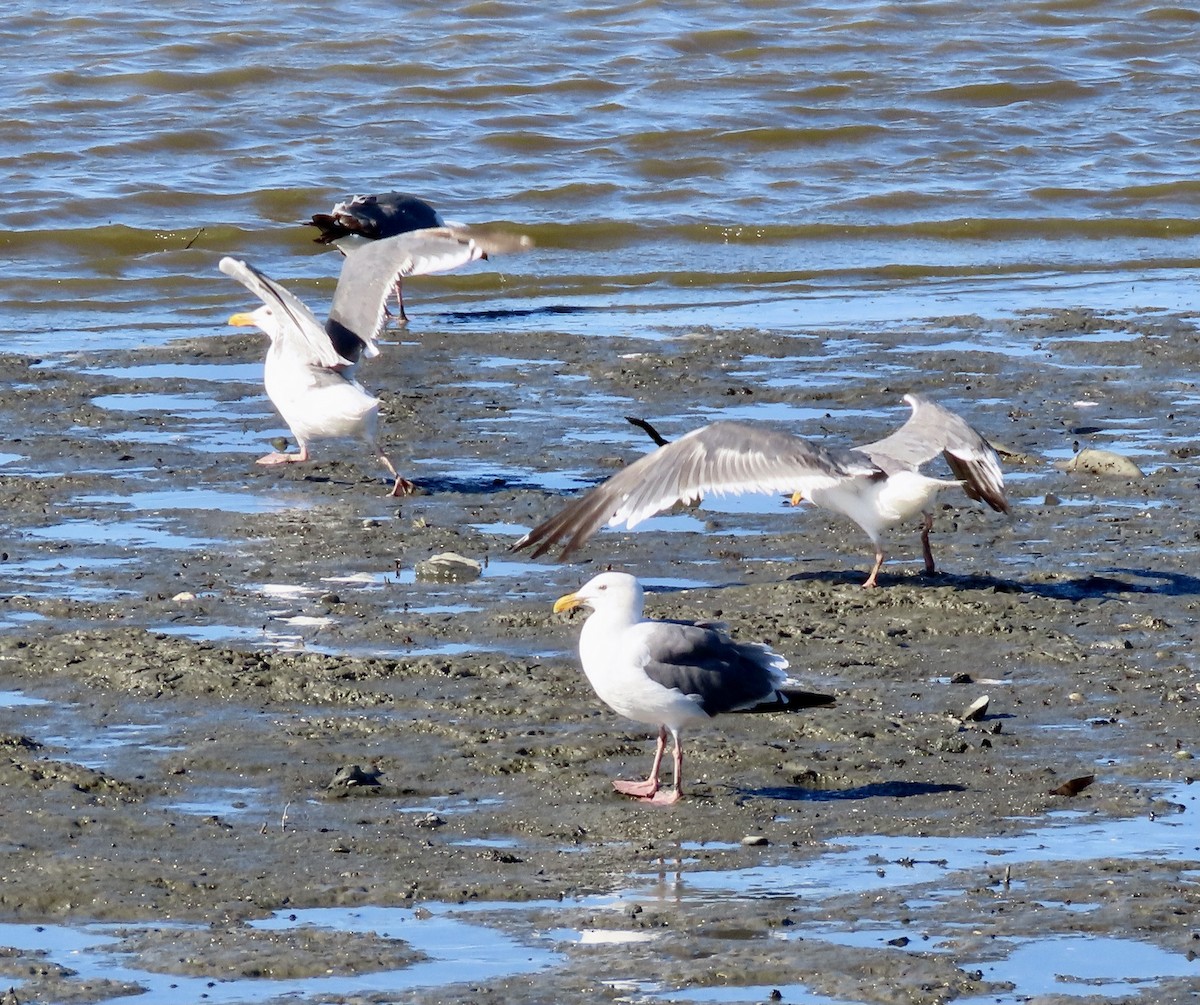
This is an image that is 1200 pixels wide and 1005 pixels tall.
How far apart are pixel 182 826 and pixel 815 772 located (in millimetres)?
1955

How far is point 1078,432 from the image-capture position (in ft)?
34.7

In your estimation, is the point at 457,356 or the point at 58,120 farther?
the point at 58,120

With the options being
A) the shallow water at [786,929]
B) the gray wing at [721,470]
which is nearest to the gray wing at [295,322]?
the gray wing at [721,470]

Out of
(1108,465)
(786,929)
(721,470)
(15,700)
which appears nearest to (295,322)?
(721,470)

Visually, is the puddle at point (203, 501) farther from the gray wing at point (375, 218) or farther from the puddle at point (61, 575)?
the gray wing at point (375, 218)

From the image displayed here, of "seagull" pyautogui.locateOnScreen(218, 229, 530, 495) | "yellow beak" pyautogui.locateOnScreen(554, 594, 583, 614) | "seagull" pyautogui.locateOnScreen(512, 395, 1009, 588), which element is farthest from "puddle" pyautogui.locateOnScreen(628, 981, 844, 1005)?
"seagull" pyautogui.locateOnScreen(218, 229, 530, 495)

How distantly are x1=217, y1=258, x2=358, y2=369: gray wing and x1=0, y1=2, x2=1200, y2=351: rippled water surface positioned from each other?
127 inches

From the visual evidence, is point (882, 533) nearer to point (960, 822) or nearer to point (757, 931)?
point (960, 822)

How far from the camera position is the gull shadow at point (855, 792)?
6090 mm

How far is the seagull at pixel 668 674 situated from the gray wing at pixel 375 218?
879 cm

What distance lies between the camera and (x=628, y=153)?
1930 cm

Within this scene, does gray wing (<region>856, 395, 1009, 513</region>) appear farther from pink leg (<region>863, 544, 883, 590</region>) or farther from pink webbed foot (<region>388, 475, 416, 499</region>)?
pink webbed foot (<region>388, 475, 416, 499</region>)

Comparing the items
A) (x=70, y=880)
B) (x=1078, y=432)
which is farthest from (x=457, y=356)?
(x=70, y=880)

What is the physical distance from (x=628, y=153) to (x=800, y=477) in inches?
466
